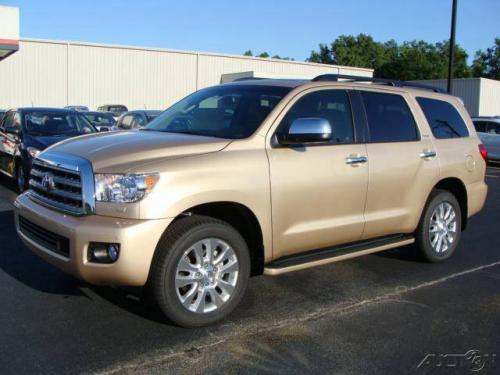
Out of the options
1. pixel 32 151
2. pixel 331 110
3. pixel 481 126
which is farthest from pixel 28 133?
pixel 481 126

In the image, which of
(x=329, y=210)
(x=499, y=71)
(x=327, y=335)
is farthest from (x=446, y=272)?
(x=499, y=71)

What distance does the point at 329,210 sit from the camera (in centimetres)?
493

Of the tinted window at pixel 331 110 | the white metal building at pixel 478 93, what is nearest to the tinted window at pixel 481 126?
the tinted window at pixel 331 110

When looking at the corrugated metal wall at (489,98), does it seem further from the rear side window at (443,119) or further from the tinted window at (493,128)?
the rear side window at (443,119)

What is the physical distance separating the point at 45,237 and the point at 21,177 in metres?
5.97

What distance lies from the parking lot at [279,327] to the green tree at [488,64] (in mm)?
78956

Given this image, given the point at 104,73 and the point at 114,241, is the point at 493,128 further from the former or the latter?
the point at 104,73

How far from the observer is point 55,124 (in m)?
10.3

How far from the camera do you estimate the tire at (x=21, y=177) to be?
31.0ft

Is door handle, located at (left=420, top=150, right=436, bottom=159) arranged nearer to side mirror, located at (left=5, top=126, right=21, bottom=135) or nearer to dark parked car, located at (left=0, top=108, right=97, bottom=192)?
dark parked car, located at (left=0, top=108, right=97, bottom=192)

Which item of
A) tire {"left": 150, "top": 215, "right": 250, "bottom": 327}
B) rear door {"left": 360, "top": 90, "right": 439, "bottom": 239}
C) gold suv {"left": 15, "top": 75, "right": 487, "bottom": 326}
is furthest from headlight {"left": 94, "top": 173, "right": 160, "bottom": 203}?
rear door {"left": 360, "top": 90, "right": 439, "bottom": 239}

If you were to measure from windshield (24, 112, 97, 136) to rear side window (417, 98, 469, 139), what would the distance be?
6.52 meters

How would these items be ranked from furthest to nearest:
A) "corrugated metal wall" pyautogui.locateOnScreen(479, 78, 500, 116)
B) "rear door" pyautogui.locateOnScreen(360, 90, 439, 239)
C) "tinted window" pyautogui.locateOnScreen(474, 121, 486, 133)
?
"corrugated metal wall" pyautogui.locateOnScreen(479, 78, 500, 116) → "tinted window" pyautogui.locateOnScreen(474, 121, 486, 133) → "rear door" pyautogui.locateOnScreen(360, 90, 439, 239)

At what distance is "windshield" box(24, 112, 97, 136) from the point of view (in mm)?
9961
